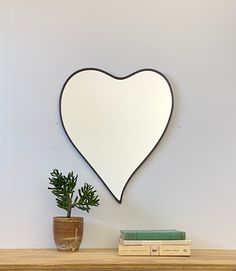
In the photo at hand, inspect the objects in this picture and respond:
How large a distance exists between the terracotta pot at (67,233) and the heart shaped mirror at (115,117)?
24 centimetres

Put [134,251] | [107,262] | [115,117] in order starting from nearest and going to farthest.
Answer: [107,262] < [134,251] < [115,117]

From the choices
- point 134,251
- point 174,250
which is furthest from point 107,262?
point 174,250

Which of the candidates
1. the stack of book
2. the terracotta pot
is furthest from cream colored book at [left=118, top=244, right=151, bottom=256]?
the terracotta pot

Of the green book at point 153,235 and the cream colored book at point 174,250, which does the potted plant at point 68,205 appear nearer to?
the green book at point 153,235

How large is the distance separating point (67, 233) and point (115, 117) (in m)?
0.56

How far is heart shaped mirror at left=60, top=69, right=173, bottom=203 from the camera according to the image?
5.93ft

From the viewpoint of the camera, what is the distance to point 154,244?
1594 millimetres

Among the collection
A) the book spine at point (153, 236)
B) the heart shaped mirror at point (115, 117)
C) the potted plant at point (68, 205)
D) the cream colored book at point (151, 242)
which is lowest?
the cream colored book at point (151, 242)

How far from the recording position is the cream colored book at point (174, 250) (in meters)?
1.59

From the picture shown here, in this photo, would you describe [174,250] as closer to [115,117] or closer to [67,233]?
[67,233]

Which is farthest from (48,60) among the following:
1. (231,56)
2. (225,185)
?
(225,185)

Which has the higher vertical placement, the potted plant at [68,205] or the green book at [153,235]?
the potted plant at [68,205]

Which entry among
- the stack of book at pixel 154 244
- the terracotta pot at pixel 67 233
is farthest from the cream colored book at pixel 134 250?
the terracotta pot at pixel 67 233

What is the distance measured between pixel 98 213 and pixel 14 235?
0.38 metres
